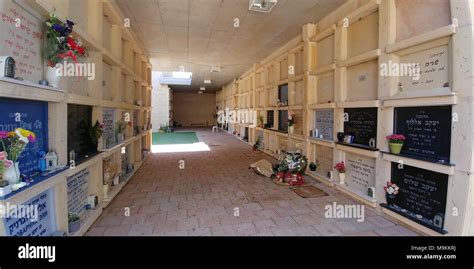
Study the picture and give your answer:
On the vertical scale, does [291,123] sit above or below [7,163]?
above

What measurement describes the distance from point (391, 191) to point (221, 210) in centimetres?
255

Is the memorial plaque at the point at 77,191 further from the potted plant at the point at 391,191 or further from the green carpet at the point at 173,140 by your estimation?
the green carpet at the point at 173,140

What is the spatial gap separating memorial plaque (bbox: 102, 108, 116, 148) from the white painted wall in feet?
44.1

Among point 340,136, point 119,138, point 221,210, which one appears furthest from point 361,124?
point 119,138

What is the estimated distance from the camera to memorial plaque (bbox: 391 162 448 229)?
2.87 meters

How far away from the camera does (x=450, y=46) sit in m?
2.72

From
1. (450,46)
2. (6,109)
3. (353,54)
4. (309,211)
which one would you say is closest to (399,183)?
(309,211)

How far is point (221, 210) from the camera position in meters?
3.72

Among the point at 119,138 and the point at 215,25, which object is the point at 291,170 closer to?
the point at 119,138

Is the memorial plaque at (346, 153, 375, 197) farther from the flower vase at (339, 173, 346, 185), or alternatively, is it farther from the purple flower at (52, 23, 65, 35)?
the purple flower at (52, 23, 65, 35)

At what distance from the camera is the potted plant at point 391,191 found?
3410mm

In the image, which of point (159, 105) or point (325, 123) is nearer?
point (325, 123)

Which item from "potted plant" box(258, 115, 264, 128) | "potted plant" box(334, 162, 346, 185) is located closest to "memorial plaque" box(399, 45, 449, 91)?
"potted plant" box(334, 162, 346, 185)
